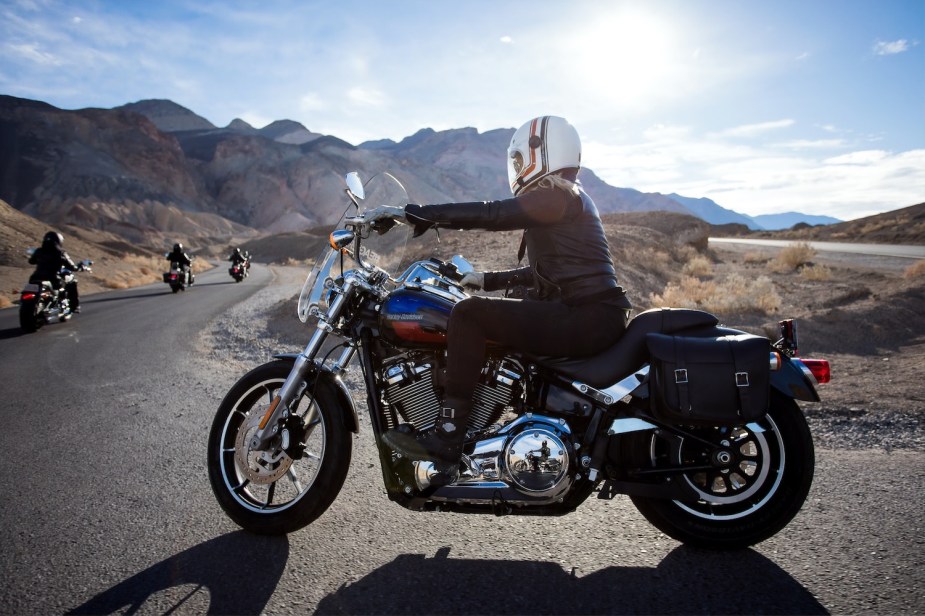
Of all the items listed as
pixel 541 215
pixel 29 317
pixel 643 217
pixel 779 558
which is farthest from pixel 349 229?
pixel 643 217

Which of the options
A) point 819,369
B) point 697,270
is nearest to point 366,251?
point 819,369

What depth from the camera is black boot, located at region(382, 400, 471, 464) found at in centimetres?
295

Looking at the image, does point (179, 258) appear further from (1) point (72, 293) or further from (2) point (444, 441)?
(2) point (444, 441)

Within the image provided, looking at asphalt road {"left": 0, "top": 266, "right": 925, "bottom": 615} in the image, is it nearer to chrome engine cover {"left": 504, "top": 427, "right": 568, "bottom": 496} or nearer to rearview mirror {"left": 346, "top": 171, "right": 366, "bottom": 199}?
chrome engine cover {"left": 504, "top": 427, "right": 568, "bottom": 496}

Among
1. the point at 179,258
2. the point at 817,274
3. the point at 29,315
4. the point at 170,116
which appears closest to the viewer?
the point at 29,315

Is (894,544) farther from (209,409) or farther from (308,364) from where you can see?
(209,409)

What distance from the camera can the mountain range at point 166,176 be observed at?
73.6 meters

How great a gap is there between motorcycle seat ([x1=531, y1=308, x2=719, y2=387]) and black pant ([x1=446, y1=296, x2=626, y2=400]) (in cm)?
4

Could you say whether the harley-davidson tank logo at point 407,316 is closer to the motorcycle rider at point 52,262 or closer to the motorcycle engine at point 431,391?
the motorcycle engine at point 431,391

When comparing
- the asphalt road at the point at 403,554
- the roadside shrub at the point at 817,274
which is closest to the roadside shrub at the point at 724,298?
the roadside shrub at the point at 817,274

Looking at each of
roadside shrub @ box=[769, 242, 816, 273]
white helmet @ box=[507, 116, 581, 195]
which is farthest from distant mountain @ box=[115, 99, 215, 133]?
white helmet @ box=[507, 116, 581, 195]

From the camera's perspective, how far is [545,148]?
3.32 m

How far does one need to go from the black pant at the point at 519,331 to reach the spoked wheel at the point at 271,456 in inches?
29.7

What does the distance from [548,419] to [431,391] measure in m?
0.64
